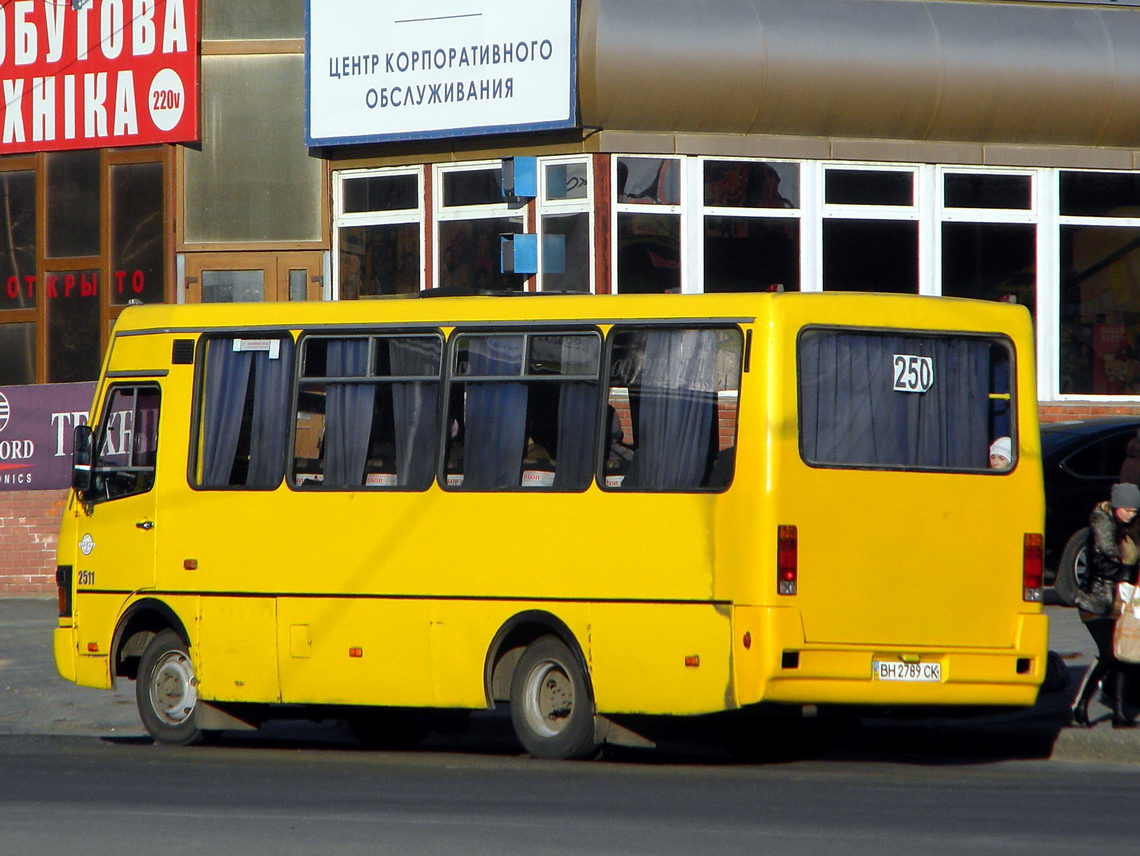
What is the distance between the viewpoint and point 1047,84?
23.0 meters

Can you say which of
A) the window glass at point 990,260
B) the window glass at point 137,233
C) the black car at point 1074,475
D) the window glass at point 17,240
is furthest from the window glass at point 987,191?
the window glass at point 17,240

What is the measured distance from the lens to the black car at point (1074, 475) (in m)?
18.7

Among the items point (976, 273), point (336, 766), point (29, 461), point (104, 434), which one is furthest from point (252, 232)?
point (336, 766)

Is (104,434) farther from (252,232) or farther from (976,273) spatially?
(976,273)

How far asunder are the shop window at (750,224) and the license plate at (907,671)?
38.7ft

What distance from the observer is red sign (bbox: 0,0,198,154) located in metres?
24.1

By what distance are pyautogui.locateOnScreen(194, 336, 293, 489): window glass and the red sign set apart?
11719mm

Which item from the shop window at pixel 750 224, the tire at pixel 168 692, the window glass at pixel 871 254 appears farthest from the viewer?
the window glass at pixel 871 254

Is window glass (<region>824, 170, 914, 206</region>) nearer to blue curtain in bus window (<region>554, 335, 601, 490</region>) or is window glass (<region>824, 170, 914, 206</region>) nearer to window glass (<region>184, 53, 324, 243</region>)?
window glass (<region>184, 53, 324, 243</region>)

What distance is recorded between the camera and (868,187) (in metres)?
23.0

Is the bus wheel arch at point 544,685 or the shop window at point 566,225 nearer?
the bus wheel arch at point 544,685

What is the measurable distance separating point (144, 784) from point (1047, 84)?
15717 millimetres

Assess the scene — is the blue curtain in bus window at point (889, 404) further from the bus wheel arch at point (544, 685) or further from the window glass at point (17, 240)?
the window glass at point (17, 240)

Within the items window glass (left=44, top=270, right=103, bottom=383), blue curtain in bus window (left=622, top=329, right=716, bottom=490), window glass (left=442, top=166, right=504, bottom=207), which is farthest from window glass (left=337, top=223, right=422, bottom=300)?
blue curtain in bus window (left=622, top=329, right=716, bottom=490)
